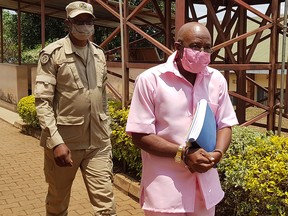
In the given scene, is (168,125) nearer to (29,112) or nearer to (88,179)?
(88,179)

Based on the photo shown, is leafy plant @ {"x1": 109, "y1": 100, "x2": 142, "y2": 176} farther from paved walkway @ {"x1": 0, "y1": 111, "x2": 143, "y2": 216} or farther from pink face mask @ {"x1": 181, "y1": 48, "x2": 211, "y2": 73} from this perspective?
pink face mask @ {"x1": 181, "y1": 48, "x2": 211, "y2": 73}

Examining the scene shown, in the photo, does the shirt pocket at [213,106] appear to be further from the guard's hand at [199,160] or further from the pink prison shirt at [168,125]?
the guard's hand at [199,160]

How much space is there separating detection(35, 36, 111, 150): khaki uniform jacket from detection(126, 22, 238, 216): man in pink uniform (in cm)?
98

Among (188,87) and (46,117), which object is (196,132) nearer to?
(188,87)

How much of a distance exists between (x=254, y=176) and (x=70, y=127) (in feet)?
4.99

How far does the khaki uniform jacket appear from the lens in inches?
112

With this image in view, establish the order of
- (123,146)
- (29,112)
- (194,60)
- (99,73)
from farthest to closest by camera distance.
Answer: (29,112)
(123,146)
(99,73)
(194,60)

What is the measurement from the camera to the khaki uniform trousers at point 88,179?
9.38ft

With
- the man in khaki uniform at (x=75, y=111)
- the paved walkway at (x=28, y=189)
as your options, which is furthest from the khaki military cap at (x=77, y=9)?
the paved walkway at (x=28, y=189)

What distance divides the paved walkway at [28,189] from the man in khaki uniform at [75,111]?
4.39ft

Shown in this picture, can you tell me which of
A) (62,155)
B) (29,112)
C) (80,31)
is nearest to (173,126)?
(62,155)

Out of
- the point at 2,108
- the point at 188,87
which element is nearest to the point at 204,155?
the point at 188,87

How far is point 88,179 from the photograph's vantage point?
293 centimetres

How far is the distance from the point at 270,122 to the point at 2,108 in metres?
9.69
